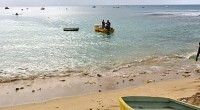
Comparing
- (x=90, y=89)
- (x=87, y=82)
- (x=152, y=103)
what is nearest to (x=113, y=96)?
(x=90, y=89)

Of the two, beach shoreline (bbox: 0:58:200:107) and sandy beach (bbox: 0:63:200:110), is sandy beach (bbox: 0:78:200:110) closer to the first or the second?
sandy beach (bbox: 0:63:200:110)

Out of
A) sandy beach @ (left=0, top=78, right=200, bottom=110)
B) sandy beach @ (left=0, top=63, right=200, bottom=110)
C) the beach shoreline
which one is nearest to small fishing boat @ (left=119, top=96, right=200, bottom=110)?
Answer: sandy beach @ (left=0, top=63, right=200, bottom=110)

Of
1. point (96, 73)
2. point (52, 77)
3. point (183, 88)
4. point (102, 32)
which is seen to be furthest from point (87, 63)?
point (102, 32)

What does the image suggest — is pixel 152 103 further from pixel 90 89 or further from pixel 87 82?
pixel 87 82

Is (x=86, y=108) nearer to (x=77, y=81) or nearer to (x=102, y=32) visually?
(x=77, y=81)

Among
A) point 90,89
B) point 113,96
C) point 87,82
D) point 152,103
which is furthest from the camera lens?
point 87,82

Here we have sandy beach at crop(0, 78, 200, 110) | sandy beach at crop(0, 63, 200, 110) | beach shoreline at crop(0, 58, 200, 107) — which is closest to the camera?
sandy beach at crop(0, 78, 200, 110)

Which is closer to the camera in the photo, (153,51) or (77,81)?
(77,81)

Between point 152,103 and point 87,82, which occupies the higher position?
point 152,103

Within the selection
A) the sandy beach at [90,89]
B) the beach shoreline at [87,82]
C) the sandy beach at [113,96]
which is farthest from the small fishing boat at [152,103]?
the beach shoreline at [87,82]

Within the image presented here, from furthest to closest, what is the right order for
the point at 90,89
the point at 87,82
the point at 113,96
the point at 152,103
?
the point at 87,82
the point at 90,89
the point at 113,96
the point at 152,103

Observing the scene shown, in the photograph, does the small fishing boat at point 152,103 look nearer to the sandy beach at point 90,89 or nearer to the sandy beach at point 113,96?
the sandy beach at point 90,89

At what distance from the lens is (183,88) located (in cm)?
1454

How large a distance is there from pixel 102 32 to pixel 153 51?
18488 millimetres
